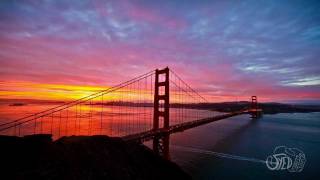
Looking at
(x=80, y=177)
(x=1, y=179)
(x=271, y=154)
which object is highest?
(x=1, y=179)

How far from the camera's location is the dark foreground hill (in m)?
9.46

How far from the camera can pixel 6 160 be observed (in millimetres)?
9289

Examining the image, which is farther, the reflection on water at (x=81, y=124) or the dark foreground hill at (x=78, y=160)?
the reflection on water at (x=81, y=124)

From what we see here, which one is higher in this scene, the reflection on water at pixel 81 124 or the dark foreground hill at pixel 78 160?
the dark foreground hill at pixel 78 160

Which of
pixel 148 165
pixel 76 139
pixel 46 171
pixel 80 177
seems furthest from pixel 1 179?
pixel 148 165

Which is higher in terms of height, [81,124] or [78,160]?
[78,160]

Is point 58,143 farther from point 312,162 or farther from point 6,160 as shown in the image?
point 312,162

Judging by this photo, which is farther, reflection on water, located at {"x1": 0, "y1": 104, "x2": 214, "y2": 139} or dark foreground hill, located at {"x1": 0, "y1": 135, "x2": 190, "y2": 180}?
reflection on water, located at {"x1": 0, "y1": 104, "x2": 214, "y2": 139}

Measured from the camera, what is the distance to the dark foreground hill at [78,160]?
31.0 feet

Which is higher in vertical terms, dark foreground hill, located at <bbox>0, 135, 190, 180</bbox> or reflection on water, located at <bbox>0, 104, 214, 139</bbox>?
dark foreground hill, located at <bbox>0, 135, 190, 180</bbox>

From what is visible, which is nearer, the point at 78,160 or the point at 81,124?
the point at 78,160

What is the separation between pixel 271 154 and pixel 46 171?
1160 inches

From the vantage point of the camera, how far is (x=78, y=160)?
11.4m

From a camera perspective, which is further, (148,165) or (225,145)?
(225,145)
